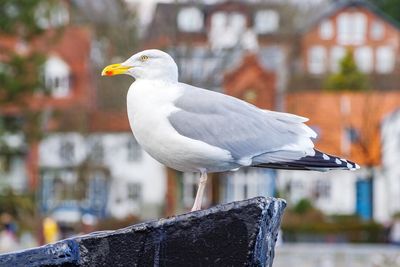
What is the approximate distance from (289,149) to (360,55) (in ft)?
296

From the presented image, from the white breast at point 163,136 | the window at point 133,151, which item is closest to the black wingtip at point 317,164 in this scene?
the white breast at point 163,136

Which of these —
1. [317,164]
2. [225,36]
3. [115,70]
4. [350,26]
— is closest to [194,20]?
[350,26]

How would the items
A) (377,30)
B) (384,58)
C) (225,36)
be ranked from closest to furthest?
1. (225,36)
2. (377,30)
3. (384,58)

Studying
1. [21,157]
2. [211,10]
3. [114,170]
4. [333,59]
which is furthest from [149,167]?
[333,59]

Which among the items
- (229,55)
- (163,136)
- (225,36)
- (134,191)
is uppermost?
(225,36)

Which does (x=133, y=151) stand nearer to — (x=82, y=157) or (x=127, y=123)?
(x=127, y=123)

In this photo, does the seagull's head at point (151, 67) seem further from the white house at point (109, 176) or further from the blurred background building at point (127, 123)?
the white house at point (109, 176)

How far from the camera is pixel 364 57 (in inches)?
3770

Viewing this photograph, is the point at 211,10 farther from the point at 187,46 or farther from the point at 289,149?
the point at 289,149

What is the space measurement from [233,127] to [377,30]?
88713 mm

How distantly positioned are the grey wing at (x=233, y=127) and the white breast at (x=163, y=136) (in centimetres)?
6

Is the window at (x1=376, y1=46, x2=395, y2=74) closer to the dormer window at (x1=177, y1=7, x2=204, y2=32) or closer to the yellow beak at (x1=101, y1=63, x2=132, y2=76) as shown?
the dormer window at (x1=177, y1=7, x2=204, y2=32)

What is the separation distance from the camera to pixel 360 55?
9575cm

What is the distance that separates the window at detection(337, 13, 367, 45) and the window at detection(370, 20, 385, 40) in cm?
61
